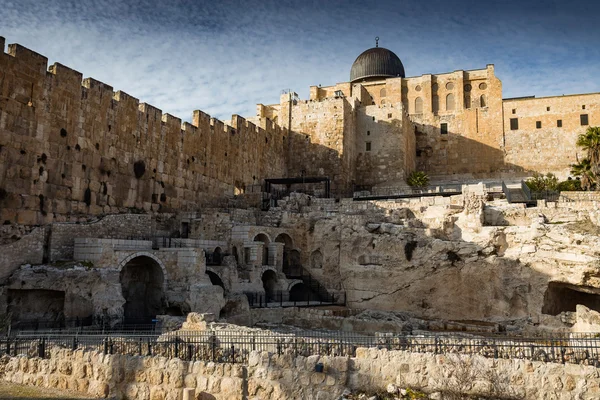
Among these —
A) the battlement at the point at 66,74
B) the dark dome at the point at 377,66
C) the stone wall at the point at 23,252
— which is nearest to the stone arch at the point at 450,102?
the dark dome at the point at 377,66

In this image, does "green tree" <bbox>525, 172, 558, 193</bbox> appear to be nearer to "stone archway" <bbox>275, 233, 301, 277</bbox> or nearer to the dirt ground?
"stone archway" <bbox>275, 233, 301, 277</bbox>

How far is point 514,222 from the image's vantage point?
87.7 feet

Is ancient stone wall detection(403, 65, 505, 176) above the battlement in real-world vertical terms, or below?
above

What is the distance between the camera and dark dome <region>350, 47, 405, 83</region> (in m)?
50.0

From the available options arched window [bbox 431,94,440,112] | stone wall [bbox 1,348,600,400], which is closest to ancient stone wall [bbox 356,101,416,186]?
arched window [bbox 431,94,440,112]

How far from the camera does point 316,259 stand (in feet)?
95.3

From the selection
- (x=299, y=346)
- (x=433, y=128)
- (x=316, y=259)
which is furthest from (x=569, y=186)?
(x=299, y=346)

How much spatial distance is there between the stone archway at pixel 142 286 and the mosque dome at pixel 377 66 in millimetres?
34534

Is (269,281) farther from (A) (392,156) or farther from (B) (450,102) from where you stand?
(B) (450,102)

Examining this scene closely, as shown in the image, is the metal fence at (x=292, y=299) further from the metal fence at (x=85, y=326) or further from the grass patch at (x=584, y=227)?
the grass patch at (x=584, y=227)

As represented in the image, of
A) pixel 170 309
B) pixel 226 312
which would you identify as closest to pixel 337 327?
pixel 226 312

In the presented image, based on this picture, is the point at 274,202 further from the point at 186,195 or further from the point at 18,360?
the point at 18,360

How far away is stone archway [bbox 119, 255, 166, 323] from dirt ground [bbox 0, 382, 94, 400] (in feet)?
28.9

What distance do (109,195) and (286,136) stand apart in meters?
20.4
